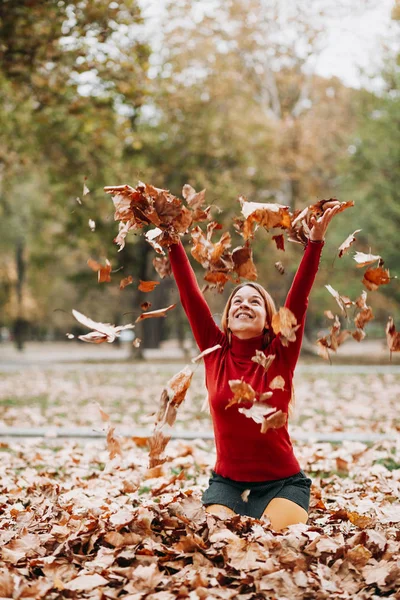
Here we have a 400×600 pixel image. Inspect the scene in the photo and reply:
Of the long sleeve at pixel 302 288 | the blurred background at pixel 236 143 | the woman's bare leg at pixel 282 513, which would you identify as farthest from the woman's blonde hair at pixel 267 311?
the blurred background at pixel 236 143

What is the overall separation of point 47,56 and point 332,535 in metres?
9.73

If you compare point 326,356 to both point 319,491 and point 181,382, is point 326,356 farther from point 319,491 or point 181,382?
point 319,491

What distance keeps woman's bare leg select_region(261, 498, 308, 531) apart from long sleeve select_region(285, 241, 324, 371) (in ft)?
2.59

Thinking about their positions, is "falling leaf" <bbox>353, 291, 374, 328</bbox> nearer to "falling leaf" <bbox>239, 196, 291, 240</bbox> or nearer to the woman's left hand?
the woman's left hand

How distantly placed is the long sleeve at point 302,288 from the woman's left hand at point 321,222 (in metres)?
0.05

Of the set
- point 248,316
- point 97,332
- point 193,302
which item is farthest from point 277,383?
point 97,332

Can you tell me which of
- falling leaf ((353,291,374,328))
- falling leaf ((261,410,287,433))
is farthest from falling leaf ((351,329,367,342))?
falling leaf ((261,410,287,433))

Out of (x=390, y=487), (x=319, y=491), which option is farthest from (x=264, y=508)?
(x=390, y=487)

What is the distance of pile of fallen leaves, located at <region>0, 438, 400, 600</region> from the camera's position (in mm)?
2936

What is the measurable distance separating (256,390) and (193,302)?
694mm

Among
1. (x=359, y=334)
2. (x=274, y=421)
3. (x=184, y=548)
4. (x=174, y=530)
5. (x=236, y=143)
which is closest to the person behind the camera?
A: (x=184, y=548)

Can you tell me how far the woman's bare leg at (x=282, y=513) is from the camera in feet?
12.2

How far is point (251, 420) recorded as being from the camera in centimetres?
385

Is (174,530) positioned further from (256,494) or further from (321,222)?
(321,222)
